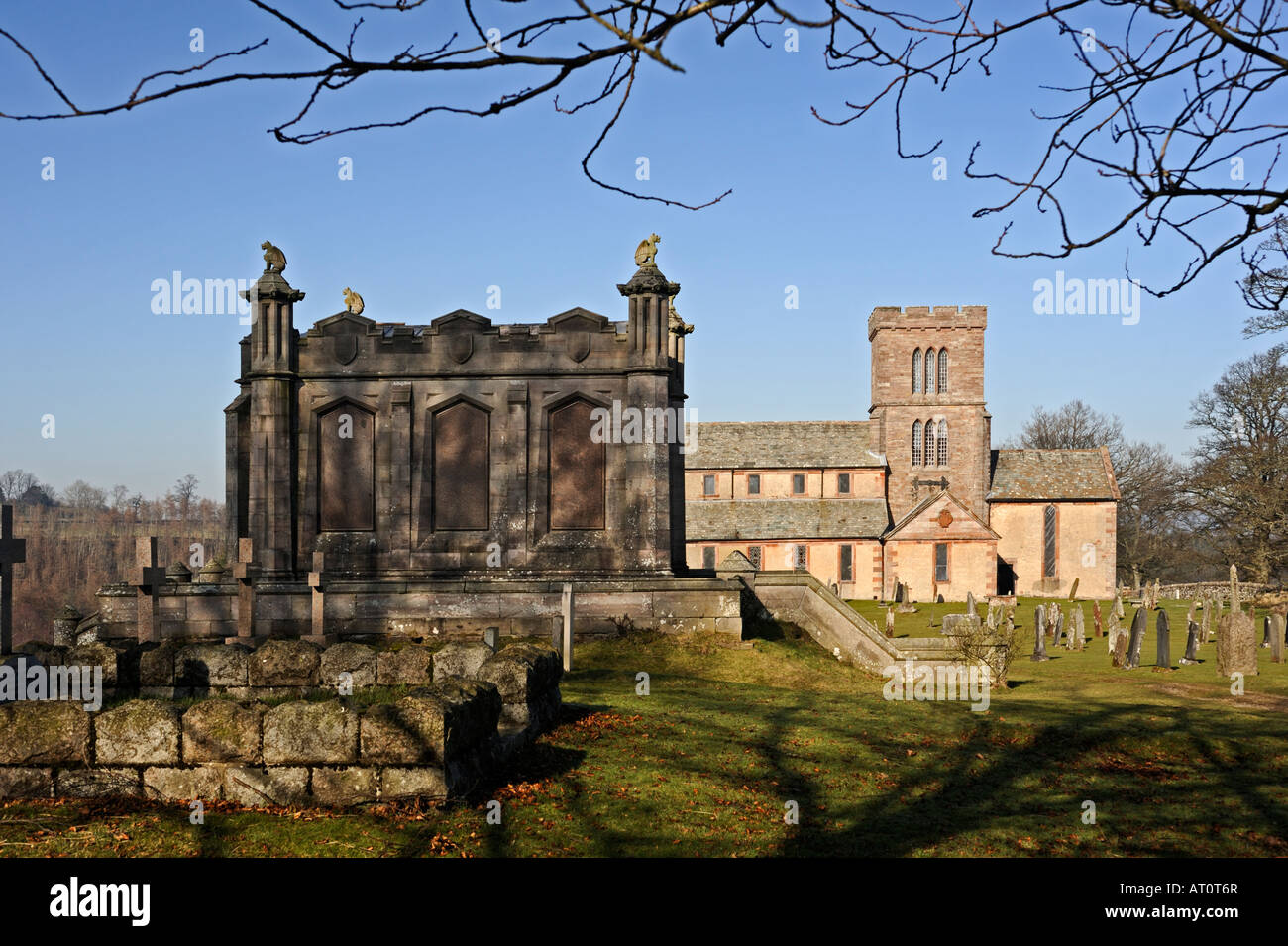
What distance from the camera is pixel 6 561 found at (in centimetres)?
1429

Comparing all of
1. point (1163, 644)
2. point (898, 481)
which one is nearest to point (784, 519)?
point (898, 481)

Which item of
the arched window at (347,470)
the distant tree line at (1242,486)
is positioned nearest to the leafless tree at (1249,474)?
the distant tree line at (1242,486)

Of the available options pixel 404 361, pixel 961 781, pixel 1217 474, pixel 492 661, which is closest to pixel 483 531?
pixel 404 361

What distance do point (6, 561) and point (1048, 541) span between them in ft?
175

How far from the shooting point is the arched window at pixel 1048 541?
56781 millimetres

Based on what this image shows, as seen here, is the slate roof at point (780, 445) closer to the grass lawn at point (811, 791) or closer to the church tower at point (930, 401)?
the church tower at point (930, 401)

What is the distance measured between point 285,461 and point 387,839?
16.5m

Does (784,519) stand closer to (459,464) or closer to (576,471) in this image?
(576,471)

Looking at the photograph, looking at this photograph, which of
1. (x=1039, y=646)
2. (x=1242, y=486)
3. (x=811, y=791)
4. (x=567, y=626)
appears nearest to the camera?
(x=811, y=791)

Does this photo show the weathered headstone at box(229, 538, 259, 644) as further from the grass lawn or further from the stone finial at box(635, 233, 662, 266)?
the stone finial at box(635, 233, 662, 266)

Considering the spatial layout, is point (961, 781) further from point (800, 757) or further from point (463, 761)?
point (463, 761)

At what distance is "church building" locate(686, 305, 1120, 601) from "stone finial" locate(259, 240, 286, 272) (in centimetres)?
3547

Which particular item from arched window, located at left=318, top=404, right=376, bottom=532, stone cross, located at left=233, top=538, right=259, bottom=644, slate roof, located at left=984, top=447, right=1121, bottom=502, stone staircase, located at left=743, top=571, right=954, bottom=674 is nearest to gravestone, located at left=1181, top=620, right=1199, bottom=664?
stone staircase, located at left=743, top=571, right=954, bottom=674

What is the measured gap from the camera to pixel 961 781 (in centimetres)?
1088
